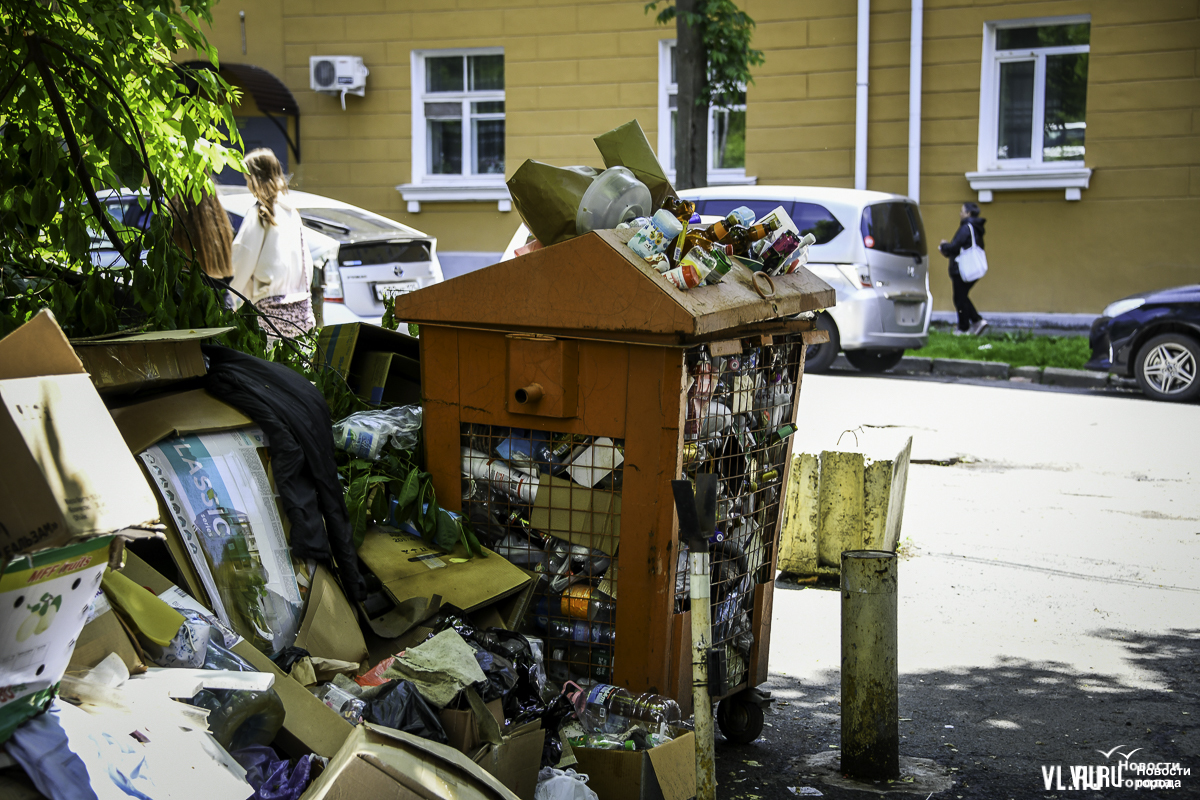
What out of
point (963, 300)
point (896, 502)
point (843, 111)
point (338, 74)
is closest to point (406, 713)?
point (896, 502)

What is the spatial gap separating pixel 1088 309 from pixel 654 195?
11748mm

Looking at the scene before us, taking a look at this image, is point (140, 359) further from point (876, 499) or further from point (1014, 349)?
point (1014, 349)

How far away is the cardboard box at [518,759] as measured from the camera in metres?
2.55

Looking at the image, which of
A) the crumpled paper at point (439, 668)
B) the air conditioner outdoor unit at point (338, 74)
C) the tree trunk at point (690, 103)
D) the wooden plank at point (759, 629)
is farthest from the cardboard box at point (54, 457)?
the air conditioner outdoor unit at point (338, 74)

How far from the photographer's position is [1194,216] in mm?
13266

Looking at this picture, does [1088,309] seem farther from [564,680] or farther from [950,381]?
[564,680]

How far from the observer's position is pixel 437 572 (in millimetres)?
3234

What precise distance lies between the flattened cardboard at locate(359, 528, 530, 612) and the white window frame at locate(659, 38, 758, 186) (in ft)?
40.2

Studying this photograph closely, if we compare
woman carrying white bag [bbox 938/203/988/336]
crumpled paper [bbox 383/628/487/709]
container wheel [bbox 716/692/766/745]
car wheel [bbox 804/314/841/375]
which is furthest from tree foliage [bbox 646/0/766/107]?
crumpled paper [bbox 383/628/487/709]

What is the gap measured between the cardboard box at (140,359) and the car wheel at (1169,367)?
29.6 ft

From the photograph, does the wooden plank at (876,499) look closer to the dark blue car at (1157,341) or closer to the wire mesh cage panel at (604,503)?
the wire mesh cage panel at (604,503)

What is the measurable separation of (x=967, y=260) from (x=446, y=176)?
751 cm

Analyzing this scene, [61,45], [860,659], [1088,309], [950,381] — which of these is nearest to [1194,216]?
[1088,309]

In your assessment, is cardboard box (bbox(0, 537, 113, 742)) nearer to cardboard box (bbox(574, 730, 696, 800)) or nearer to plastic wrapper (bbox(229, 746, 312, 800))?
plastic wrapper (bbox(229, 746, 312, 800))
